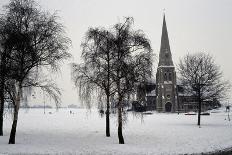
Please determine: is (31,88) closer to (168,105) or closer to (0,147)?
(0,147)

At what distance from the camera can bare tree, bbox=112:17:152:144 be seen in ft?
66.9

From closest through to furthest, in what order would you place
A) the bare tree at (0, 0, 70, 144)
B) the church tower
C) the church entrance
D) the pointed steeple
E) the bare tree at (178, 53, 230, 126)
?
the bare tree at (0, 0, 70, 144)
the bare tree at (178, 53, 230, 126)
the church tower
the church entrance
the pointed steeple

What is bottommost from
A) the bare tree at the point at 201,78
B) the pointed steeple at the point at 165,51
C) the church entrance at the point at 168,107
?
the church entrance at the point at 168,107

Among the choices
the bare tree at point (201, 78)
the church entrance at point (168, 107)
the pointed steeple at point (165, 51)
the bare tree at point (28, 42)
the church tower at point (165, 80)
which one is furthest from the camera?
the pointed steeple at point (165, 51)

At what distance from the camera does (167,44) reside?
98.2 metres

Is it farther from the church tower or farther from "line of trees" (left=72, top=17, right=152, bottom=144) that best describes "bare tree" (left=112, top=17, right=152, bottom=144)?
the church tower

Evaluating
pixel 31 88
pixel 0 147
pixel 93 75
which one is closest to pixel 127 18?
pixel 93 75

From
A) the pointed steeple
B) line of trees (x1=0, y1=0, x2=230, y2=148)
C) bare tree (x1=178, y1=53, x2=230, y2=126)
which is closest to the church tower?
the pointed steeple

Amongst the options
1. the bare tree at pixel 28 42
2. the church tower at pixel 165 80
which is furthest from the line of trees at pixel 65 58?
the church tower at pixel 165 80

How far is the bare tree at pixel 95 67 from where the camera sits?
22.9 m

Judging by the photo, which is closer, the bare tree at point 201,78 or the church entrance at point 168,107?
the bare tree at point 201,78

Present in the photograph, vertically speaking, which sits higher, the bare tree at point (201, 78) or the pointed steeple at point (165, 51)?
the pointed steeple at point (165, 51)

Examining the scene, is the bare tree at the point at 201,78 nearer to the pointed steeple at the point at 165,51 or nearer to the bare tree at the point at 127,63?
the bare tree at the point at 127,63

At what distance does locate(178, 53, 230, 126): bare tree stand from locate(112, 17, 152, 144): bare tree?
826 inches
